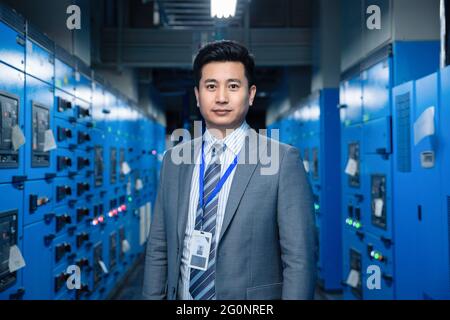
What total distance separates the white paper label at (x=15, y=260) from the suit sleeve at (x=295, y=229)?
1.59m

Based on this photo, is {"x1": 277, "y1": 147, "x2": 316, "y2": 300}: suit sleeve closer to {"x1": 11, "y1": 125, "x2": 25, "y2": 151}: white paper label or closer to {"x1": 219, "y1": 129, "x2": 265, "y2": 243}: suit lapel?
{"x1": 219, "y1": 129, "x2": 265, "y2": 243}: suit lapel

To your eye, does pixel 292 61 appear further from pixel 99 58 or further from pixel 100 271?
pixel 100 271

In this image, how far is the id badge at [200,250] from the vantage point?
168 cm

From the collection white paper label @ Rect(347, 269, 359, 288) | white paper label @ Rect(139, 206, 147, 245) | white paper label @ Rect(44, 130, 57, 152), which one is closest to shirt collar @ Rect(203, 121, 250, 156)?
white paper label @ Rect(44, 130, 57, 152)

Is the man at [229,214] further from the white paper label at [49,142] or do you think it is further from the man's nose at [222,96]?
the white paper label at [49,142]

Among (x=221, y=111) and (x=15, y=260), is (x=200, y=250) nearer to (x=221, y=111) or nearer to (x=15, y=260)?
(x=221, y=111)

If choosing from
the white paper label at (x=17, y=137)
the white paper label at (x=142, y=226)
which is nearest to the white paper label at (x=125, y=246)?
the white paper label at (x=142, y=226)

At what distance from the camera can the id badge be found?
168 cm

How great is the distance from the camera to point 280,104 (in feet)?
32.8

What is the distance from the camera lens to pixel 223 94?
175 centimetres

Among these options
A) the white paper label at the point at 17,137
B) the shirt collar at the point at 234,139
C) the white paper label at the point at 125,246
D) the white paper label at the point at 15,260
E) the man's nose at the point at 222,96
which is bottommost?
the white paper label at the point at 125,246

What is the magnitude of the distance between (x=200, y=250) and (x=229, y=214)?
162 millimetres
